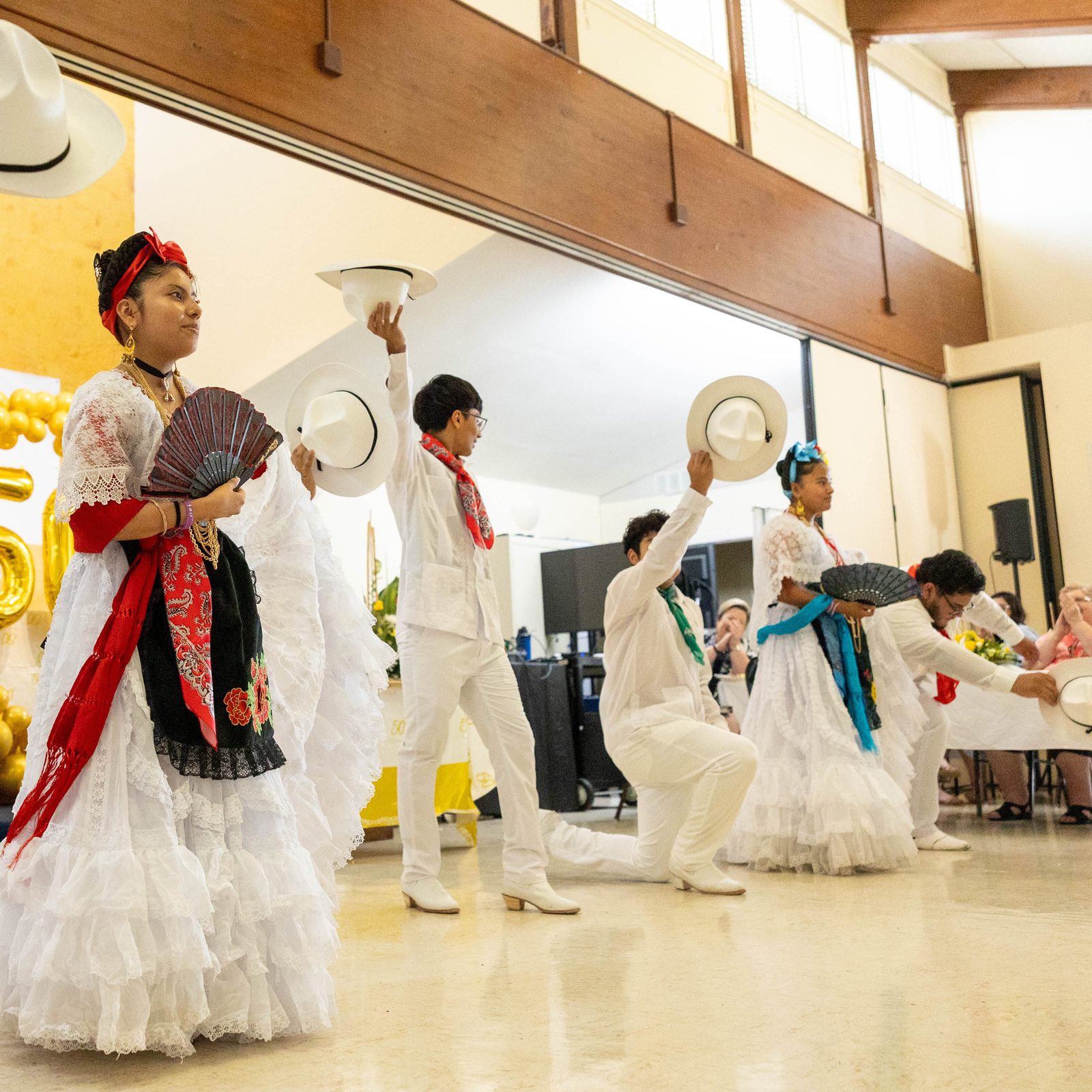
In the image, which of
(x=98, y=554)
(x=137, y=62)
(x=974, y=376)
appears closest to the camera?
(x=98, y=554)

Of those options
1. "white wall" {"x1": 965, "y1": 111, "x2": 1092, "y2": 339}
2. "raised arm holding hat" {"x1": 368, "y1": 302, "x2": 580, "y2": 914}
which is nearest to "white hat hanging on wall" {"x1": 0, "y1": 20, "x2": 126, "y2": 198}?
"raised arm holding hat" {"x1": 368, "y1": 302, "x2": 580, "y2": 914}

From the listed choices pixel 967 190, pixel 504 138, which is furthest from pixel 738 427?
pixel 967 190

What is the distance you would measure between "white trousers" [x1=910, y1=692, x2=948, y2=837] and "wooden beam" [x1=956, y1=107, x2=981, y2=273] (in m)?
6.23

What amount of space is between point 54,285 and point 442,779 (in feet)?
9.03

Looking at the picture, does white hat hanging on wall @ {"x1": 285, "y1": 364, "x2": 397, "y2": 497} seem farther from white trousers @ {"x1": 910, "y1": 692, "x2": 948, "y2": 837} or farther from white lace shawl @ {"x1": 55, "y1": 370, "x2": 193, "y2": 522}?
white trousers @ {"x1": 910, "y1": 692, "x2": 948, "y2": 837}

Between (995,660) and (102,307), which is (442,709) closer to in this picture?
(102,307)

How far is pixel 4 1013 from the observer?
207 centimetres

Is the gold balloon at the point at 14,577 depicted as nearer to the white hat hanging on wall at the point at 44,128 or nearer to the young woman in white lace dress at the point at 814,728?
the white hat hanging on wall at the point at 44,128

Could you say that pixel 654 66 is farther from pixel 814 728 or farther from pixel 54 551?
pixel 54 551

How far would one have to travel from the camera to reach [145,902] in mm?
1974

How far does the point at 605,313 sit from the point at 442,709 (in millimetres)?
4934

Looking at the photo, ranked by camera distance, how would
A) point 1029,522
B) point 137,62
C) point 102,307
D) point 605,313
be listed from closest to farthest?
point 102,307 < point 137,62 < point 605,313 < point 1029,522

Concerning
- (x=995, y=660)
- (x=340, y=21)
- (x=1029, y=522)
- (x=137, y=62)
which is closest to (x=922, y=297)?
(x=1029, y=522)

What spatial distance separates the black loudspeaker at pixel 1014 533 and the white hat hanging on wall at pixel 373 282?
653 cm
